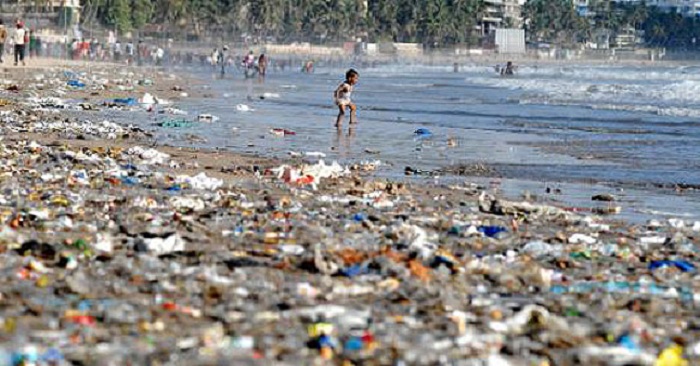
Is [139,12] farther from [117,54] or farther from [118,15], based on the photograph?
[117,54]

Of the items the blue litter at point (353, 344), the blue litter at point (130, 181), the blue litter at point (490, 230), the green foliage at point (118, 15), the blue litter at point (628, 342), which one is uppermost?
the green foliage at point (118, 15)

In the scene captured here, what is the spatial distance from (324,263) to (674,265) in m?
2.87

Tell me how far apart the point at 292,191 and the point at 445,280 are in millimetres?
5466

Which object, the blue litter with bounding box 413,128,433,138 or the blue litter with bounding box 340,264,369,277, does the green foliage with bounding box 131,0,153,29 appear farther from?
the blue litter with bounding box 340,264,369,277

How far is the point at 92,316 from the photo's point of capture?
6219 mm

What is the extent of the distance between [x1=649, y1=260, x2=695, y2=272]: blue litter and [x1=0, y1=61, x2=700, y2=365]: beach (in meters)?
0.04

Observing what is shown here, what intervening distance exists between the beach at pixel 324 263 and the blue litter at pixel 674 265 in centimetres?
4

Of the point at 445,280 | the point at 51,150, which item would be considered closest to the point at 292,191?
the point at 51,150

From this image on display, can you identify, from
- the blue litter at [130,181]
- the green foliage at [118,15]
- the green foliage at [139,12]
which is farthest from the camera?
the green foliage at [139,12]

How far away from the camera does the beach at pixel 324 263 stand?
591 cm

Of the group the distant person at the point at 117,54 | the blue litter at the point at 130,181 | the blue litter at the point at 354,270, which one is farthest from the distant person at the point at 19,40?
the blue litter at the point at 354,270

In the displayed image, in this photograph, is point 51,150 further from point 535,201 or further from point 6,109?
point 6,109

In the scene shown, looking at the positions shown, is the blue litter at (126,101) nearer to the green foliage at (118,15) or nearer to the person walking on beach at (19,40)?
the person walking on beach at (19,40)

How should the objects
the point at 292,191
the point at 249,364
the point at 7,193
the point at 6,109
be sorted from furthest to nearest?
the point at 6,109, the point at 292,191, the point at 7,193, the point at 249,364
